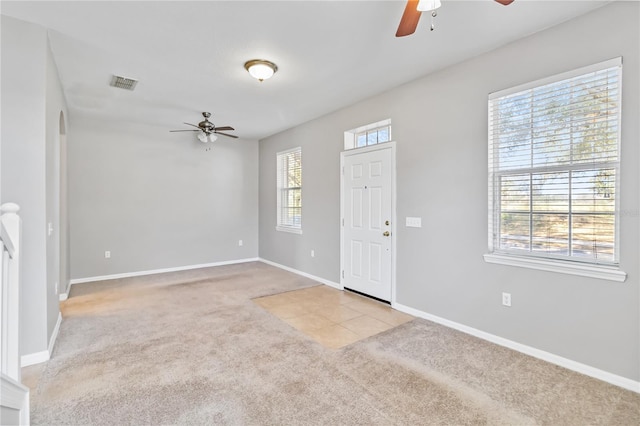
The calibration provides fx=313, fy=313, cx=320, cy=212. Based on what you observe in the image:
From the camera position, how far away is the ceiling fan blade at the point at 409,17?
187 cm

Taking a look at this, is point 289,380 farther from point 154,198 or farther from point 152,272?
point 154,198

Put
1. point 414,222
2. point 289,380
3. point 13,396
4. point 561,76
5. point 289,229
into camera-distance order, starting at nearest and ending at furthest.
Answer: point 13,396, point 289,380, point 561,76, point 414,222, point 289,229

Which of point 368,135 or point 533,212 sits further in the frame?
point 368,135

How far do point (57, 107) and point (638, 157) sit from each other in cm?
518

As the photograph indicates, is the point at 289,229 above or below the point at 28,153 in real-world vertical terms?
below

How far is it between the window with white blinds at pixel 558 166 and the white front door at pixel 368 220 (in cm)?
130

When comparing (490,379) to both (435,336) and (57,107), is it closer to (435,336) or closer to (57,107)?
(435,336)

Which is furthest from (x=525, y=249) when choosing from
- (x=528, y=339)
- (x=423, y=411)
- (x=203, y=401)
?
(x=203, y=401)

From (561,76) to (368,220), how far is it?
250 cm

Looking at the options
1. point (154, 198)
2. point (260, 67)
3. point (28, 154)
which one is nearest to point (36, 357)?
point (28, 154)

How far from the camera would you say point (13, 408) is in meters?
1.27

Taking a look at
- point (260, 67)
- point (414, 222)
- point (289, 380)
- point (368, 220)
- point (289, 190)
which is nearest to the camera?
point (289, 380)

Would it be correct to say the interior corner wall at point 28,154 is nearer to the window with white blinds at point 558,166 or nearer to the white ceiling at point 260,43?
the white ceiling at point 260,43

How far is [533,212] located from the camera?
8.95 ft
